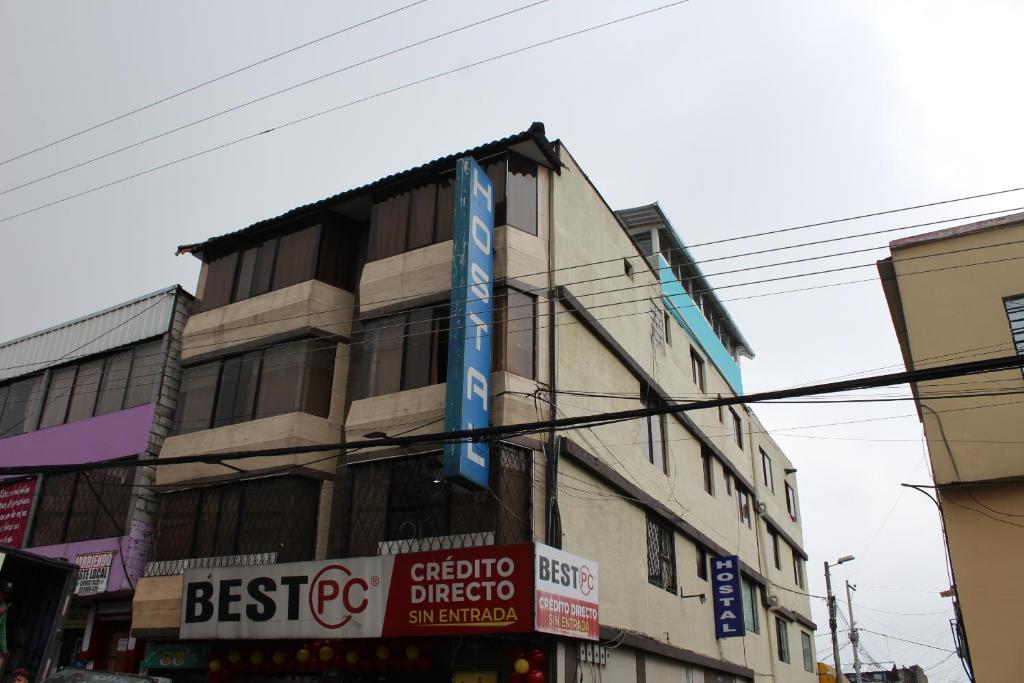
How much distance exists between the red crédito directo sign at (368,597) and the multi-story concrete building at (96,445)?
13.3 ft

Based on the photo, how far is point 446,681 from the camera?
585 inches

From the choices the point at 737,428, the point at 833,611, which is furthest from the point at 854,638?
the point at 737,428

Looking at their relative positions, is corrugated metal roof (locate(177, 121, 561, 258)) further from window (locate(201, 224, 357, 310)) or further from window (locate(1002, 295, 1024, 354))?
window (locate(1002, 295, 1024, 354))

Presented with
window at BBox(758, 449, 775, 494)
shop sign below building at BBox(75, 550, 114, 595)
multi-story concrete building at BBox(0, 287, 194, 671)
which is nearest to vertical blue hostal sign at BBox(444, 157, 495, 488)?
multi-story concrete building at BBox(0, 287, 194, 671)

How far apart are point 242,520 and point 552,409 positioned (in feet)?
24.0

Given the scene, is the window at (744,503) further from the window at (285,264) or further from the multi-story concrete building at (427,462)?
the window at (285,264)

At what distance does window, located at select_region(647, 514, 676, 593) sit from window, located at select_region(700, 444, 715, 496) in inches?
194

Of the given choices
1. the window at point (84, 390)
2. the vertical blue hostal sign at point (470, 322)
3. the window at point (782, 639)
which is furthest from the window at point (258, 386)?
the window at point (782, 639)

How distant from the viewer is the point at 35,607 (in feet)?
40.1

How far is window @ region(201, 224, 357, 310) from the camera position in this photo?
20.1 metres

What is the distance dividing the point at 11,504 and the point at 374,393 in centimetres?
1244

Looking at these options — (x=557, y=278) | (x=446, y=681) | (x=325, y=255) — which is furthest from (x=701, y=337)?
(x=446, y=681)

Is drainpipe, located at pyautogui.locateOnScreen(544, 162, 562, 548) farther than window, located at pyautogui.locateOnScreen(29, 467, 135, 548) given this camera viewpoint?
No

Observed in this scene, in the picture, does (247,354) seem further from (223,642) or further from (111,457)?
(223,642)
